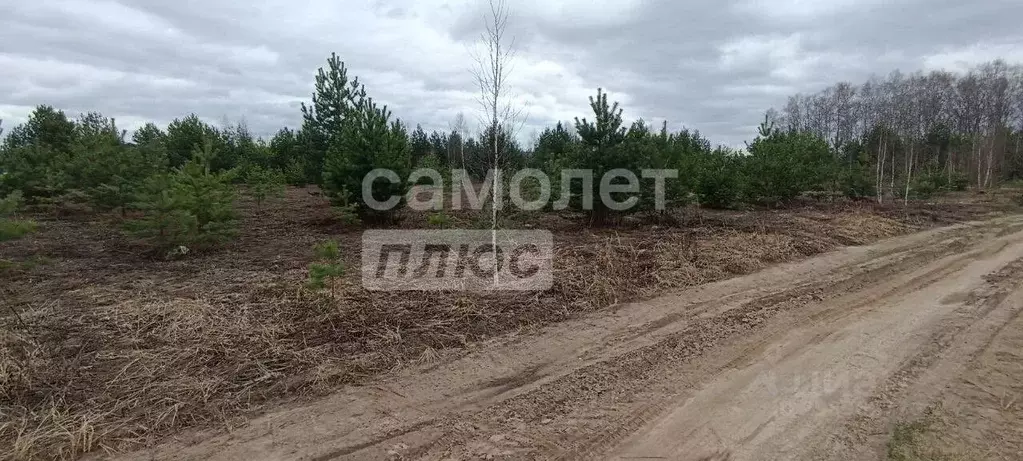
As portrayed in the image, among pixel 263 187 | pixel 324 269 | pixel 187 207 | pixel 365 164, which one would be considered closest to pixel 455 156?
pixel 263 187

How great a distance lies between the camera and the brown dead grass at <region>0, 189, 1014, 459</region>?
12.0 feet

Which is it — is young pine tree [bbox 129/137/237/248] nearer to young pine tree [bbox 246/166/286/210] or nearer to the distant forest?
the distant forest

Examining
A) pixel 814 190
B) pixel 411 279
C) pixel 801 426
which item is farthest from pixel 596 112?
pixel 814 190

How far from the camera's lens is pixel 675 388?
4109 mm

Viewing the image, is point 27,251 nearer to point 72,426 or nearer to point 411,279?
point 411,279

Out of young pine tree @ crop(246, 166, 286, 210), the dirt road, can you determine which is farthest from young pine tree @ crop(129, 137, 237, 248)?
young pine tree @ crop(246, 166, 286, 210)

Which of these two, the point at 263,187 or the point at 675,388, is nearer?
the point at 675,388

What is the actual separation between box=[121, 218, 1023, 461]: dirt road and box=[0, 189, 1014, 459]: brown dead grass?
40 cm

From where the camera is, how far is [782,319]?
5.82 meters

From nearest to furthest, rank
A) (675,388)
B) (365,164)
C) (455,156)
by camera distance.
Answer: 1. (675,388)
2. (365,164)
3. (455,156)

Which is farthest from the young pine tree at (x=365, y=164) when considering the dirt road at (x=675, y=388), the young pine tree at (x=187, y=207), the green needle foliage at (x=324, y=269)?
the dirt road at (x=675, y=388)

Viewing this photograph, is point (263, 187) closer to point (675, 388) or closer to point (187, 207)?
point (187, 207)

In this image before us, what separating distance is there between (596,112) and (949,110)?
4021 centimetres

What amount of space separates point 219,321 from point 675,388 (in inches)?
180
